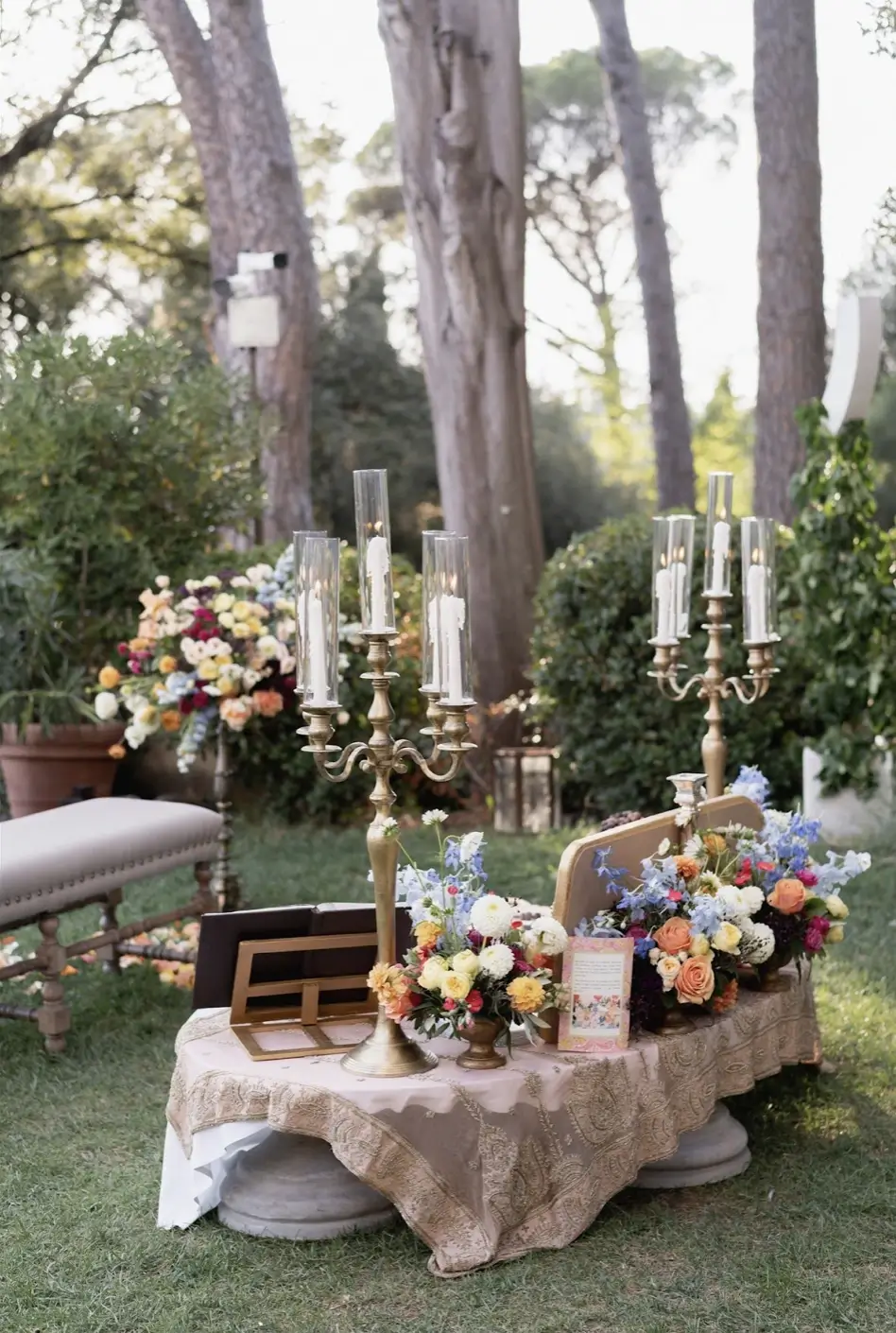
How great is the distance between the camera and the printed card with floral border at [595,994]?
10.8ft

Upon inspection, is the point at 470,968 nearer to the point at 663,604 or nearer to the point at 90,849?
the point at 663,604

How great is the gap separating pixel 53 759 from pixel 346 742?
1464 mm

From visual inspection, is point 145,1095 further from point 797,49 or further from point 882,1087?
point 797,49

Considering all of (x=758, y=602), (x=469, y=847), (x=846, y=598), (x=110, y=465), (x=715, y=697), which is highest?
(x=110, y=465)

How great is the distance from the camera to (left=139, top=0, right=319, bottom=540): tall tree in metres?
10.8

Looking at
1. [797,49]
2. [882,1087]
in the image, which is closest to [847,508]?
[882,1087]

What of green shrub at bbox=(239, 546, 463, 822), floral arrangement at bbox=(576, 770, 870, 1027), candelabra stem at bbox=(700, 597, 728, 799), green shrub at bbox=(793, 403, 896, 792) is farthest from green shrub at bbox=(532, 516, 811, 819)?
floral arrangement at bbox=(576, 770, 870, 1027)

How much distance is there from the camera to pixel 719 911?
3.47 m

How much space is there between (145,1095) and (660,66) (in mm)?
22439

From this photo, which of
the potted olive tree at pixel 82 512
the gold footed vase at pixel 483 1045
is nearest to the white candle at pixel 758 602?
the gold footed vase at pixel 483 1045

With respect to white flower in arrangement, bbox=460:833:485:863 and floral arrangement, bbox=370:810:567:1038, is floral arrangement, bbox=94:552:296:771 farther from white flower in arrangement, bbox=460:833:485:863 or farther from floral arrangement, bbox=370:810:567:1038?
floral arrangement, bbox=370:810:567:1038

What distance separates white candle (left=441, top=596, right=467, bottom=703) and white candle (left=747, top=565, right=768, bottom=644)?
147cm

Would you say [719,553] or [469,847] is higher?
[719,553]

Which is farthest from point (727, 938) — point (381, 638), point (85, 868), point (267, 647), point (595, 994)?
point (267, 647)
